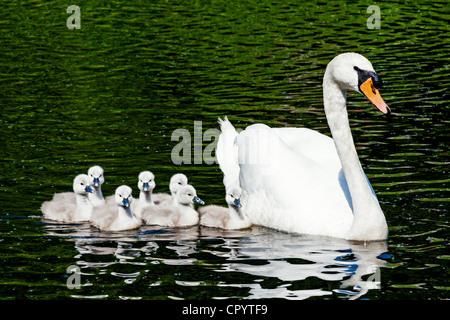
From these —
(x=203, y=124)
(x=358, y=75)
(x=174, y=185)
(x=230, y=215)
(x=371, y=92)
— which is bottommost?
(x=230, y=215)

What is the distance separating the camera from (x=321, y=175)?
36.6 feet

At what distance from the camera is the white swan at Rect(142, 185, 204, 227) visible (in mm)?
11492

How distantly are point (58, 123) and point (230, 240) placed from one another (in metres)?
5.90

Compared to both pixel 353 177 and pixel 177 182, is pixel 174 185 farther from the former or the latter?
pixel 353 177

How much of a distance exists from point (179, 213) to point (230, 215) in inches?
25.7

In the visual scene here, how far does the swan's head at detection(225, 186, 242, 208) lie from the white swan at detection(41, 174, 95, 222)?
5.58 feet

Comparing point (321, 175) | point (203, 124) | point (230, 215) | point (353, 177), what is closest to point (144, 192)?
point (230, 215)

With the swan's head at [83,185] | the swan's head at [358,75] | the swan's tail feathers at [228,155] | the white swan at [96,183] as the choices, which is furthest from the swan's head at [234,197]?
the swan's head at [358,75]

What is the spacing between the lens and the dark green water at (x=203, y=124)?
952 centimetres

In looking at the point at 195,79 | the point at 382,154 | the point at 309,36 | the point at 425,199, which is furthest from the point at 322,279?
the point at 309,36

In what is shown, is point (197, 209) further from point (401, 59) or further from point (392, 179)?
point (401, 59)

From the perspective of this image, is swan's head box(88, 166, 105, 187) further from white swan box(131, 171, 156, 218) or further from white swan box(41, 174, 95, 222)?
white swan box(131, 171, 156, 218)

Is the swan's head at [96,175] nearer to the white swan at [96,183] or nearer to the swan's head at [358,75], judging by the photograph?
the white swan at [96,183]
